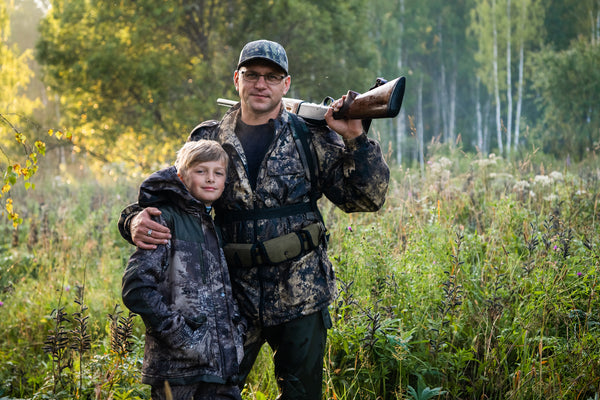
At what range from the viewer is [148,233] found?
2.28 metres

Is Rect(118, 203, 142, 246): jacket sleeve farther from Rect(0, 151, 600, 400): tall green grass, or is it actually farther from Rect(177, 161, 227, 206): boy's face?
Rect(0, 151, 600, 400): tall green grass

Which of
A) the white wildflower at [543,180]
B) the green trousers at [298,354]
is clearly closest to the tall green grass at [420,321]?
the green trousers at [298,354]

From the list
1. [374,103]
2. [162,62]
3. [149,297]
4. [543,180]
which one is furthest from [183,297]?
[162,62]

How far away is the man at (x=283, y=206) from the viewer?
2689mm

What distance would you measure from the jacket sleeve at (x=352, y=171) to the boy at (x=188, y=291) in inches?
25.1

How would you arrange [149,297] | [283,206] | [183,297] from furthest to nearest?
[283,206] → [183,297] → [149,297]

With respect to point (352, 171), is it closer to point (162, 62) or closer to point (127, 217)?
point (127, 217)

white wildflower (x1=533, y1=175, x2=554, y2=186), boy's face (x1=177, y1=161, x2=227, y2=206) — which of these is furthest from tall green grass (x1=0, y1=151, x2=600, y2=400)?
boy's face (x1=177, y1=161, x2=227, y2=206)

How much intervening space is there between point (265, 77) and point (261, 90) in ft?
0.27

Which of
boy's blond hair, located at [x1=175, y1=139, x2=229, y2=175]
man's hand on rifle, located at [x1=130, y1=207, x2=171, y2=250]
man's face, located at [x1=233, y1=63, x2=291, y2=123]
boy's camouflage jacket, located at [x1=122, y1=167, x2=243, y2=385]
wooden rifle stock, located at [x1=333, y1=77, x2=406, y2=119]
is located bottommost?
boy's camouflage jacket, located at [x1=122, y1=167, x2=243, y2=385]

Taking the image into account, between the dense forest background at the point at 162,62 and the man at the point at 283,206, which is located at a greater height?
the dense forest background at the point at 162,62

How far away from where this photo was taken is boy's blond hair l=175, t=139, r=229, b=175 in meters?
2.54

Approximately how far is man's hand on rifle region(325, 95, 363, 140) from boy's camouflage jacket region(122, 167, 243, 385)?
89cm

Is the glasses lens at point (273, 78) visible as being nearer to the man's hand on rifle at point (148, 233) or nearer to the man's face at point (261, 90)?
the man's face at point (261, 90)
